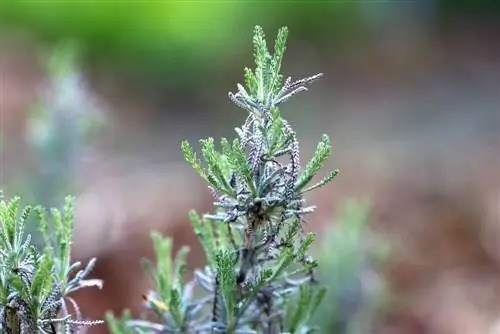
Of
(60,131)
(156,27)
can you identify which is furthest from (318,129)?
(60,131)

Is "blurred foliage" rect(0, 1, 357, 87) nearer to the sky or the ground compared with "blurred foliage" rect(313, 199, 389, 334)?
nearer to the sky

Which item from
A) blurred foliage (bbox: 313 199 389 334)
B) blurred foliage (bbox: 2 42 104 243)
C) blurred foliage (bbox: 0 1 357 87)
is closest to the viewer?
blurred foliage (bbox: 313 199 389 334)

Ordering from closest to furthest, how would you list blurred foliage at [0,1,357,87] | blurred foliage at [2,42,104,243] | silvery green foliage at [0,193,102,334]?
1. silvery green foliage at [0,193,102,334]
2. blurred foliage at [2,42,104,243]
3. blurred foliage at [0,1,357,87]

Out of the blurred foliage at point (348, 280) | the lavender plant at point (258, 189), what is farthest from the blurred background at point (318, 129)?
the lavender plant at point (258, 189)

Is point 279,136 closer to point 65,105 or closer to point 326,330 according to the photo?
point 326,330

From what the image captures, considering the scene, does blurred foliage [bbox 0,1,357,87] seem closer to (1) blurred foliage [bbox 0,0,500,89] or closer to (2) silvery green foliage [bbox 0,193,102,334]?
(1) blurred foliage [bbox 0,0,500,89]

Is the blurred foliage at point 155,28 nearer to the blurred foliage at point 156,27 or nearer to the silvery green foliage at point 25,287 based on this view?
the blurred foliage at point 156,27

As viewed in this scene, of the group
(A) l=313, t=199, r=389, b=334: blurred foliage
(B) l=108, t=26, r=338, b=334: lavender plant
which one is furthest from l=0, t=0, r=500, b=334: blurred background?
(B) l=108, t=26, r=338, b=334: lavender plant
